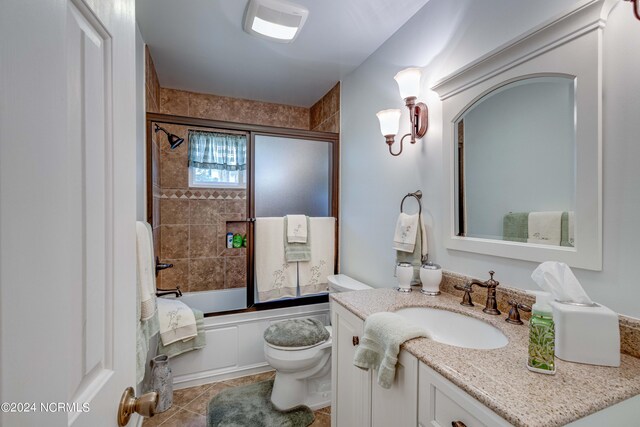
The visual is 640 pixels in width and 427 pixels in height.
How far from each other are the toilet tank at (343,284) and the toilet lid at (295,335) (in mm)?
353

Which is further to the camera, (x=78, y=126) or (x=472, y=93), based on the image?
(x=472, y=93)

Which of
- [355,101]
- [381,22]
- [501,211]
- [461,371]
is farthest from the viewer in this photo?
[355,101]

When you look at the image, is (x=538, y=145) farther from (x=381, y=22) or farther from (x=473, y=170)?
(x=381, y=22)

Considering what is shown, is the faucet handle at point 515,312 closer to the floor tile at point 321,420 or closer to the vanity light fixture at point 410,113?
the vanity light fixture at point 410,113

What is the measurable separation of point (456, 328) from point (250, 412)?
1431mm

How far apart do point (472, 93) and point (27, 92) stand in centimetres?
161

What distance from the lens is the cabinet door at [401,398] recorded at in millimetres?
976

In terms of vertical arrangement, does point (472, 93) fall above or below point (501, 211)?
above

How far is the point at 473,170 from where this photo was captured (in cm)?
146

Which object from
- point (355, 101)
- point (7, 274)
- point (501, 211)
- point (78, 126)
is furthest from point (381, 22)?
point (7, 274)

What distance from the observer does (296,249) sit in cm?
247

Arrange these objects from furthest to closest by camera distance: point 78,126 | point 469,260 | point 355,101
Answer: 1. point 355,101
2. point 469,260
3. point 78,126

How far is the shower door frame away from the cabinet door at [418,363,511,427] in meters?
1.70

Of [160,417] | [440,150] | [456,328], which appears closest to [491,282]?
[456,328]
